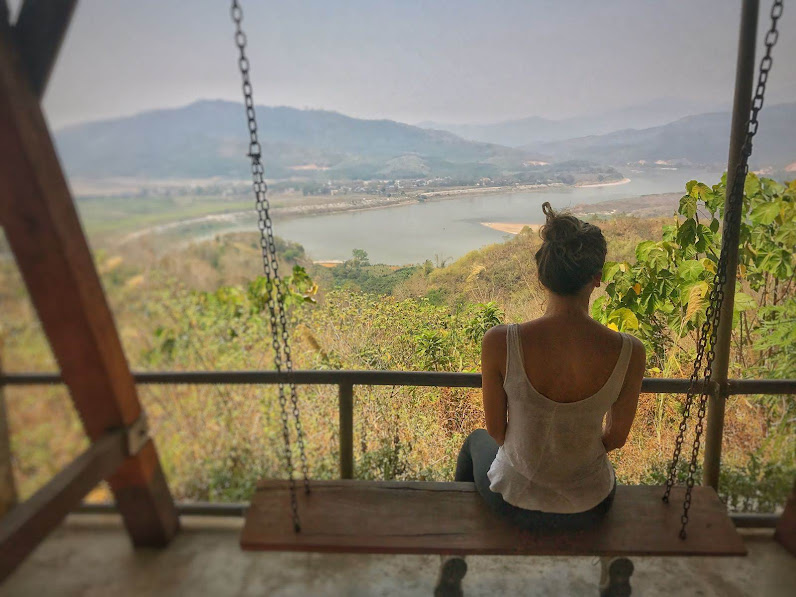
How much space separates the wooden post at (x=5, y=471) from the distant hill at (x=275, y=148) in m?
1.23

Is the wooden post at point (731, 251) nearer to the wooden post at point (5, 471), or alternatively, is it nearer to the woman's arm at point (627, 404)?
the woman's arm at point (627, 404)

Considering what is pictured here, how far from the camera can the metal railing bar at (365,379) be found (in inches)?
93.0

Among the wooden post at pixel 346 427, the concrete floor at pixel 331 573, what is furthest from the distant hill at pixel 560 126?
the concrete floor at pixel 331 573

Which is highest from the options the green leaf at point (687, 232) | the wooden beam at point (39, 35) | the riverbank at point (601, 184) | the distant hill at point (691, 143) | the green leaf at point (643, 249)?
the wooden beam at point (39, 35)

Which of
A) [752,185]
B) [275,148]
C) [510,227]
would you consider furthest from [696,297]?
[275,148]

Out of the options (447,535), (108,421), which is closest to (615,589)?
(447,535)

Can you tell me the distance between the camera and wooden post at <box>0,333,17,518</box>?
2.68m

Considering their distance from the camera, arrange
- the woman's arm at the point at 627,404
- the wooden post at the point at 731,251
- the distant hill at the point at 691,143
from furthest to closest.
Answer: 1. the distant hill at the point at 691,143
2. the wooden post at the point at 731,251
3. the woman's arm at the point at 627,404

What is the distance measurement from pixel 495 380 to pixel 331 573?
1277 mm

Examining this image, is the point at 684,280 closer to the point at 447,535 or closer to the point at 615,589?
the point at 615,589

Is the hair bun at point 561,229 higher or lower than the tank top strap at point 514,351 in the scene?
higher

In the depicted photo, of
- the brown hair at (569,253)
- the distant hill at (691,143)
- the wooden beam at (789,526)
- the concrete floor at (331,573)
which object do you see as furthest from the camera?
the distant hill at (691,143)

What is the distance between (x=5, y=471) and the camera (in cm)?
277

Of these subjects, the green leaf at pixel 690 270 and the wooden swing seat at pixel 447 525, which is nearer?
the wooden swing seat at pixel 447 525
